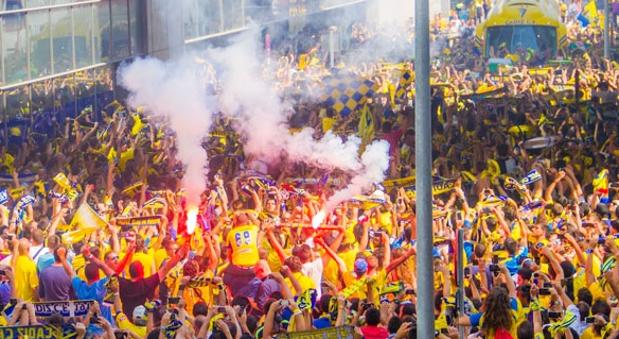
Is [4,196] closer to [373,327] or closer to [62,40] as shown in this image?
[373,327]

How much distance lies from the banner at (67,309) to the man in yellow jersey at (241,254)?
Answer: 40.4 inches

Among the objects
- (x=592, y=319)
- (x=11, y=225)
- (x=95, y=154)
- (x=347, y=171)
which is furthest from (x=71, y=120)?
(x=592, y=319)

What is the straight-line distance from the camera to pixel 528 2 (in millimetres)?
22672

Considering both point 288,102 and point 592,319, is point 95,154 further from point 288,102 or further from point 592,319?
point 592,319

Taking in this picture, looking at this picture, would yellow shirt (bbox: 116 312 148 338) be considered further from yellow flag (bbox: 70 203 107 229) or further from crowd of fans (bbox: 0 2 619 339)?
yellow flag (bbox: 70 203 107 229)

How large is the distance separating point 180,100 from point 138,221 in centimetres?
536

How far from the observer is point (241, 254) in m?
10.1

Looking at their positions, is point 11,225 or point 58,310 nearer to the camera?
point 58,310

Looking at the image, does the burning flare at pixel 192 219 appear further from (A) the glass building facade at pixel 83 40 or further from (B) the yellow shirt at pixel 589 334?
(A) the glass building facade at pixel 83 40

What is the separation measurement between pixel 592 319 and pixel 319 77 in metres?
10.2

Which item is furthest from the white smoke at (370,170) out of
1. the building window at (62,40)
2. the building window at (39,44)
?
the building window at (62,40)

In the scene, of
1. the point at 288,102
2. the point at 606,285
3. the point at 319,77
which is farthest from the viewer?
the point at 319,77

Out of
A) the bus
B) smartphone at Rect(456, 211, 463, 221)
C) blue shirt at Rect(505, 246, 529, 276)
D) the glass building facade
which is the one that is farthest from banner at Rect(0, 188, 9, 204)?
the bus

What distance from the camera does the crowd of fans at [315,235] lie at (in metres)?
8.91
